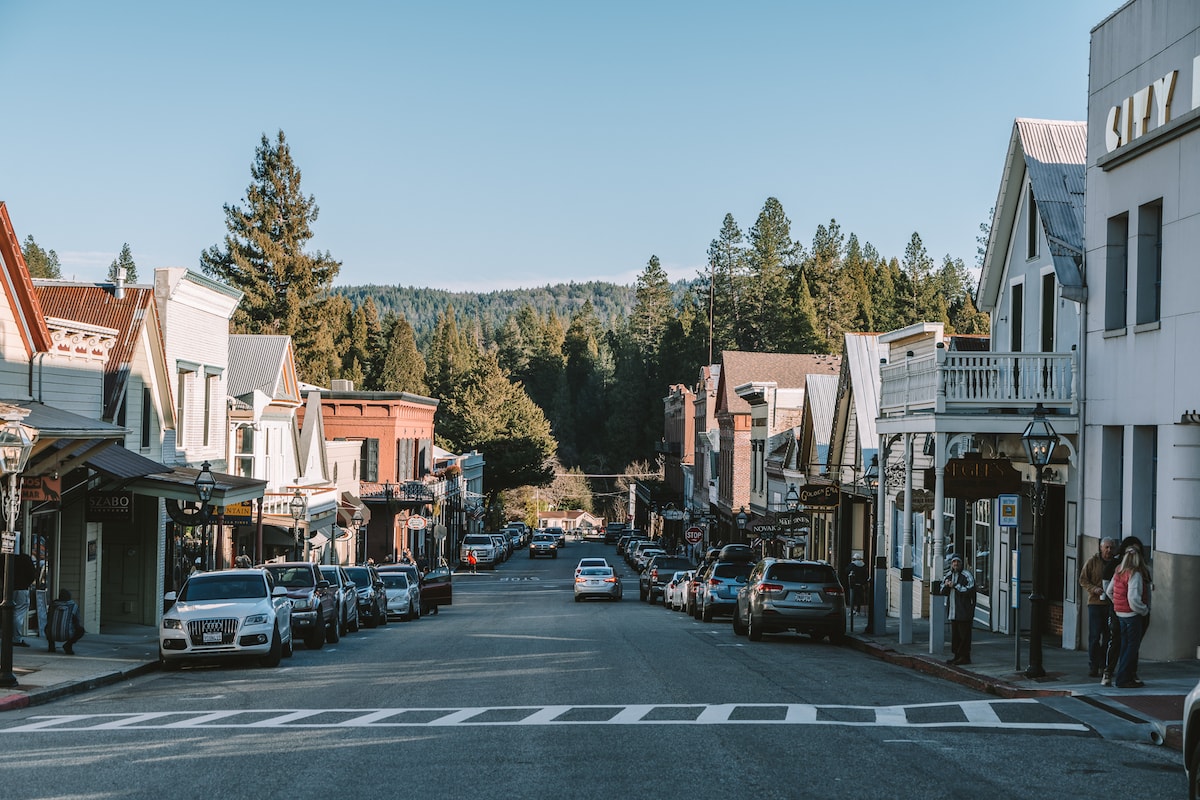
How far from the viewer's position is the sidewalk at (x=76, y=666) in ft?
54.4

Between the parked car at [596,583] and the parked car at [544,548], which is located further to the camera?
the parked car at [544,548]

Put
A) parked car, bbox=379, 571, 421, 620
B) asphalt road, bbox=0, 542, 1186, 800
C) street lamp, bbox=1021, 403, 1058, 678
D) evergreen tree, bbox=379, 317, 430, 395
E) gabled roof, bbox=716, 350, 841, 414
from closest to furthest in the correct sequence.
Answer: asphalt road, bbox=0, 542, 1186, 800 < street lamp, bbox=1021, 403, 1058, 678 < parked car, bbox=379, 571, 421, 620 < gabled roof, bbox=716, 350, 841, 414 < evergreen tree, bbox=379, 317, 430, 395

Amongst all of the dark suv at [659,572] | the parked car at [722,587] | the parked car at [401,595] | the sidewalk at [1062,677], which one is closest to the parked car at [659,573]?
the dark suv at [659,572]

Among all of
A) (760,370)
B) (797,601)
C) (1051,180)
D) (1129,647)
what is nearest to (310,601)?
(797,601)

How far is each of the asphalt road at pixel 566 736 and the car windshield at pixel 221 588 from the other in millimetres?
1219

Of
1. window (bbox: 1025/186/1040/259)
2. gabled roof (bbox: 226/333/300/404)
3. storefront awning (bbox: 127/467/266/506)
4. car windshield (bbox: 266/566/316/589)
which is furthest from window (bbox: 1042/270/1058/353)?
gabled roof (bbox: 226/333/300/404)

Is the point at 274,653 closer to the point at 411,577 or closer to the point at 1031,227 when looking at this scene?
the point at 1031,227

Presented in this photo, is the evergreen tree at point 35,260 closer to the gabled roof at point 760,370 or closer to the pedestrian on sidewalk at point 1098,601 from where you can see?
the gabled roof at point 760,370

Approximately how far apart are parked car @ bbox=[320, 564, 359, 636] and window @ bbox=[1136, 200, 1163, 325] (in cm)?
1642

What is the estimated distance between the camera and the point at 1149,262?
794 inches

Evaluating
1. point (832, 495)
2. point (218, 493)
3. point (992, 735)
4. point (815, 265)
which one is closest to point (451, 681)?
point (992, 735)

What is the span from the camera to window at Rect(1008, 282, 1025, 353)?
84.9ft

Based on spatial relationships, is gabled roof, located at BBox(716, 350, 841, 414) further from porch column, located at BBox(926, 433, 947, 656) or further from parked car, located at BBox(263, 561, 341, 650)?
porch column, located at BBox(926, 433, 947, 656)

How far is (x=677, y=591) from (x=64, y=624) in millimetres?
22753
